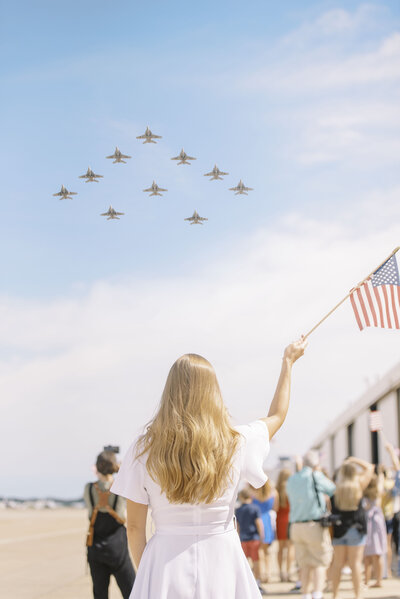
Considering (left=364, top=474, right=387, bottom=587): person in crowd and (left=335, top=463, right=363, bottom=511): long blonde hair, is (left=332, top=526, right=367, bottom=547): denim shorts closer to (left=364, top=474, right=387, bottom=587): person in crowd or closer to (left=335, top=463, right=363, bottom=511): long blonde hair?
(left=335, top=463, right=363, bottom=511): long blonde hair

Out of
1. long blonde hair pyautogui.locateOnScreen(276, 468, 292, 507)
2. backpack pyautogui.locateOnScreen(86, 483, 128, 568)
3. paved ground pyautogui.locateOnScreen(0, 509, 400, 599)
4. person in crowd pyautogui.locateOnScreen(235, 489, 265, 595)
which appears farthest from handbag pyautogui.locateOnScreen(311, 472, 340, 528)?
backpack pyautogui.locateOnScreen(86, 483, 128, 568)

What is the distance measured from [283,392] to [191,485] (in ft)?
2.47

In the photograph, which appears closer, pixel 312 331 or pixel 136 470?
pixel 136 470

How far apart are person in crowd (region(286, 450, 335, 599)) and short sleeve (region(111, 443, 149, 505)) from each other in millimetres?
7199

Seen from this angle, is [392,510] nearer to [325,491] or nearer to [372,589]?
[372,589]

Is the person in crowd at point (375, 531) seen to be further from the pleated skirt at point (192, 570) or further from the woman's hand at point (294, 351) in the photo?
the pleated skirt at point (192, 570)

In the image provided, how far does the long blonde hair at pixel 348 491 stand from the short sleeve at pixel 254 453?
7121 millimetres

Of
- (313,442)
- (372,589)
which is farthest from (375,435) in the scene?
(313,442)

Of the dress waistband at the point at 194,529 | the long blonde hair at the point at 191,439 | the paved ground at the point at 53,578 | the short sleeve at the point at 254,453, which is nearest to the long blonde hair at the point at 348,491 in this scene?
the paved ground at the point at 53,578

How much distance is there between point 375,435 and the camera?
3023 cm

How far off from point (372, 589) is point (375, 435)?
61.0 feet

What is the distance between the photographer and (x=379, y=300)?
6.85 metres

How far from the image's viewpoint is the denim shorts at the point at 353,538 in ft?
34.0

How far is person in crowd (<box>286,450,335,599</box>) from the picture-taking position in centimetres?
1012
